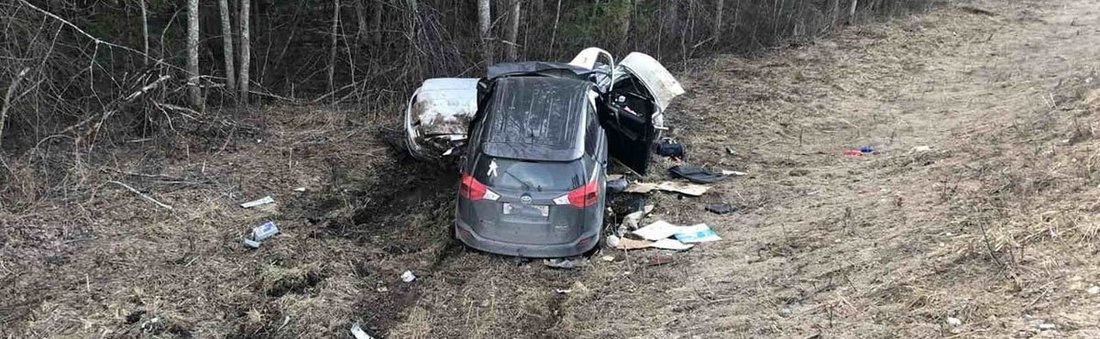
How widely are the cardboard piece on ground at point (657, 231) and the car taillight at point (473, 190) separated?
184 cm

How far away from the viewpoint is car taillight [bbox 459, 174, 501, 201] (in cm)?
699

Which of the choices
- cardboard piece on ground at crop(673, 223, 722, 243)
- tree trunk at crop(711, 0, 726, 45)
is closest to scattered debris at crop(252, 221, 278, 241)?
cardboard piece on ground at crop(673, 223, 722, 243)

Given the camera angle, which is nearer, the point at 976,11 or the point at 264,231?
the point at 264,231

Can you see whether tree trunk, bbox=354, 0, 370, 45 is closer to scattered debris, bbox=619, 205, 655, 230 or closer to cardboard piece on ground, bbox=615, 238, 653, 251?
scattered debris, bbox=619, 205, 655, 230

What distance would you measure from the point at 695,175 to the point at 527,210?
3.47m

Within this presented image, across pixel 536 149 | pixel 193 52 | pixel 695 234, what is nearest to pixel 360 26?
pixel 193 52

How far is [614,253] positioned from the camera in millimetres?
7586

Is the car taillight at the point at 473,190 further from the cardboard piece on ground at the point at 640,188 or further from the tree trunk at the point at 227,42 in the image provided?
the tree trunk at the point at 227,42

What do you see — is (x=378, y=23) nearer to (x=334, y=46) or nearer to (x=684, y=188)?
(x=334, y=46)

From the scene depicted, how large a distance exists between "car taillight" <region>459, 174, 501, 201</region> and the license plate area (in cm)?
16

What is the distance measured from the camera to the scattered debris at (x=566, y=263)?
7316 mm

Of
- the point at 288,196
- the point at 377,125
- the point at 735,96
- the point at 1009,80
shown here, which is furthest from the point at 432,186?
the point at 1009,80

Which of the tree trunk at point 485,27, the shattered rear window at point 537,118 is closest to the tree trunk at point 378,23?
the tree trunk at point 485,27

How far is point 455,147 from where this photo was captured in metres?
9.44
